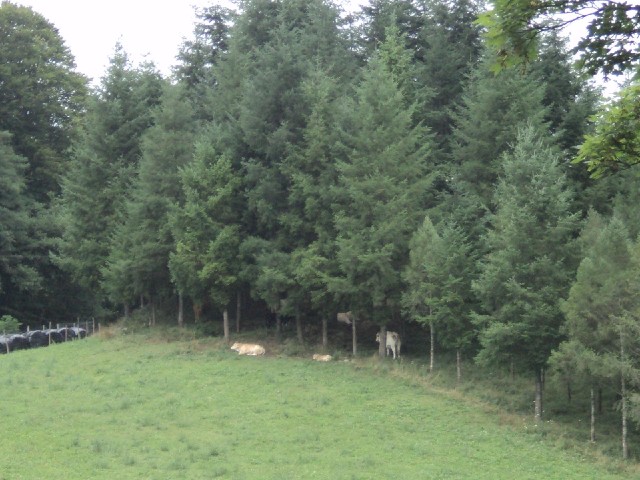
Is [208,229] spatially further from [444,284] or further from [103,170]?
[444,284]

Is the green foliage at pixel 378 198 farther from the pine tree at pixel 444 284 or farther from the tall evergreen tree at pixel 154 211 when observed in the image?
the tall evergreen tree at pixel 154 211

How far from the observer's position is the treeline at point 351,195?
27078 millimetres

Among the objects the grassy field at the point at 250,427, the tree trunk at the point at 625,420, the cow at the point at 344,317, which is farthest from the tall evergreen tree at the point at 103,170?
the tree trunk at the point at 625,420

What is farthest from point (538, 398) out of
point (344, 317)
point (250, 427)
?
point (344, 317)

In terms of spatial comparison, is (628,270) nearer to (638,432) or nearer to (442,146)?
(638,432)

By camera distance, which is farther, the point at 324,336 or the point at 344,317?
the point at 344,317

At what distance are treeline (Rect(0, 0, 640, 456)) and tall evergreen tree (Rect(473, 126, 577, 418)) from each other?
7 cm

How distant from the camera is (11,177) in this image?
49594 mm

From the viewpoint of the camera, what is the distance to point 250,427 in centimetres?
2497

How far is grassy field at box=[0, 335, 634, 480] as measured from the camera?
20.9 m

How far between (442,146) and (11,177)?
2610 centimetres

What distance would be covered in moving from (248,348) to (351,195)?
8.24 metres

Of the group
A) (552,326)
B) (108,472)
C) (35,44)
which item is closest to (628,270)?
(552,326)

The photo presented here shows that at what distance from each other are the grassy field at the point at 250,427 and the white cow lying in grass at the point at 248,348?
0.65m
